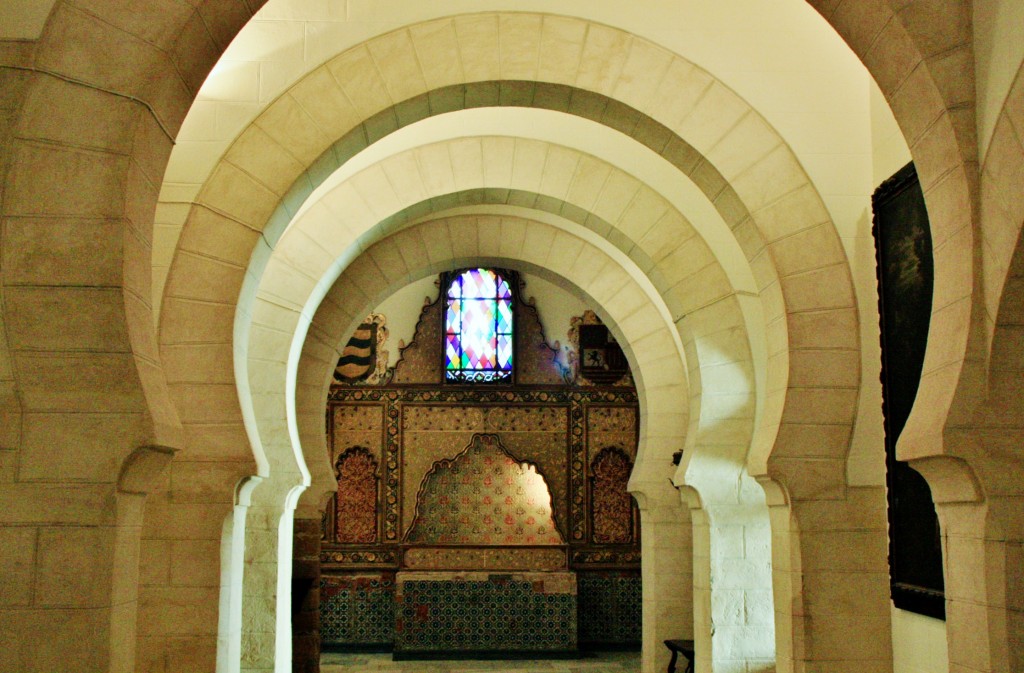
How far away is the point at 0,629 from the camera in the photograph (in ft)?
11.3

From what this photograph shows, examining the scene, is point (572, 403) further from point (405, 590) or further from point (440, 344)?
point (405, 590)

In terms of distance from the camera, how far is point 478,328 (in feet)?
59.3

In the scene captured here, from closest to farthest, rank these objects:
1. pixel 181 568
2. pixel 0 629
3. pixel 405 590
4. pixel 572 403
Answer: pixel 0 629 → pixel 181 568 → pixel 405 590 → pixel 572 403

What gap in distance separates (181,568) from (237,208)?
85.8 inches

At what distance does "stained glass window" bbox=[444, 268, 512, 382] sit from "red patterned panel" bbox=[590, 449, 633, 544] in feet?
7.12

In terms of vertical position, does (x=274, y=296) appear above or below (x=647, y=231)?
below

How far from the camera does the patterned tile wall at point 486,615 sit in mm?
16547

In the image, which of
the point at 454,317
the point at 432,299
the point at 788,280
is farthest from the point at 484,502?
the point at 788,280

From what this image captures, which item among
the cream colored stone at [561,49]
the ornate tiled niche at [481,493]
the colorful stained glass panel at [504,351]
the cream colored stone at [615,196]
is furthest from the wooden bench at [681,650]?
the colorful stained glass panel at [504,351]

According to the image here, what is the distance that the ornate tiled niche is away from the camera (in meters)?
16.9

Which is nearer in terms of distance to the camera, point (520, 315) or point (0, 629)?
point (0, 629)

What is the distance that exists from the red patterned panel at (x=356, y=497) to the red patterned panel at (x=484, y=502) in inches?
28.8

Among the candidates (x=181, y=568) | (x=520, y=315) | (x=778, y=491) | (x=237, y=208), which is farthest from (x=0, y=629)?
(x=520, y=315)

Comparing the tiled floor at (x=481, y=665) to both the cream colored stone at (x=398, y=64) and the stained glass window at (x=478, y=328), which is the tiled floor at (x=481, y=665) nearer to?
the stained glass window at (x=478, y=328)
